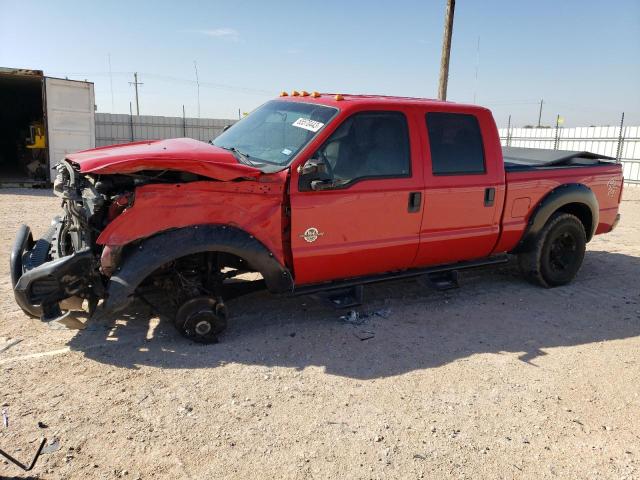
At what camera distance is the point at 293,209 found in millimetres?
4078

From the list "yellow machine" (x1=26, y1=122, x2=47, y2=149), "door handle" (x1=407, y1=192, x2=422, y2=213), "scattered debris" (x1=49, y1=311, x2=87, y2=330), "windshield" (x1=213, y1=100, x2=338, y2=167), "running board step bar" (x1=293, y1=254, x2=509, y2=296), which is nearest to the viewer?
"scattered debris" (x1=49, y1=311, x2=87, y2=330)

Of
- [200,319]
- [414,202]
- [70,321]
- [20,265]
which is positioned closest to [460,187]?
[414,202]

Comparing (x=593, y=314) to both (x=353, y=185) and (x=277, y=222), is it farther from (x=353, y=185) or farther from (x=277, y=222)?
(x=277, y=222)

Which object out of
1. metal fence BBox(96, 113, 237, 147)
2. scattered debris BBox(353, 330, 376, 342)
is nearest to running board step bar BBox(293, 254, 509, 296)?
scattered debris BBox(353, 330, 376, 342)

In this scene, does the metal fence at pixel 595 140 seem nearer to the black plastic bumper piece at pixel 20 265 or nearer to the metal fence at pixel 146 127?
the metal fence at pixel 146 127

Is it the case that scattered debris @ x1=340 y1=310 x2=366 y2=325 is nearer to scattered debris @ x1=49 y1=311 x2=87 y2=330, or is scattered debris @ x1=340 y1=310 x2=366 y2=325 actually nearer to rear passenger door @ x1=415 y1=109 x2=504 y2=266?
rear passenger door @ x1=415 y1=109 x2=504 y2=266

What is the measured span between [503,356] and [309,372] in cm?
161

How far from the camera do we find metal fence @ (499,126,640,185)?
18.2m

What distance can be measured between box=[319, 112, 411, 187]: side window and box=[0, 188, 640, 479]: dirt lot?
137 centimetres

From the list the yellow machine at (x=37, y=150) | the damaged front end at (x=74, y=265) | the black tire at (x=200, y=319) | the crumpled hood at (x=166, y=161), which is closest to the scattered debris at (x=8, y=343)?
the damaged front end at (x=74, y=265)

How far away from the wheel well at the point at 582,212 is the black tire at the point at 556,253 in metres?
0.13

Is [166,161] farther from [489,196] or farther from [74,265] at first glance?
[489,196]

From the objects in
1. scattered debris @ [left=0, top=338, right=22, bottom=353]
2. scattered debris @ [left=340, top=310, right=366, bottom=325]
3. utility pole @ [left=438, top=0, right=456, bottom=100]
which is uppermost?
utility pole @ [left=438, top=0, right=456, bottom=100]

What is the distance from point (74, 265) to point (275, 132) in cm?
202
